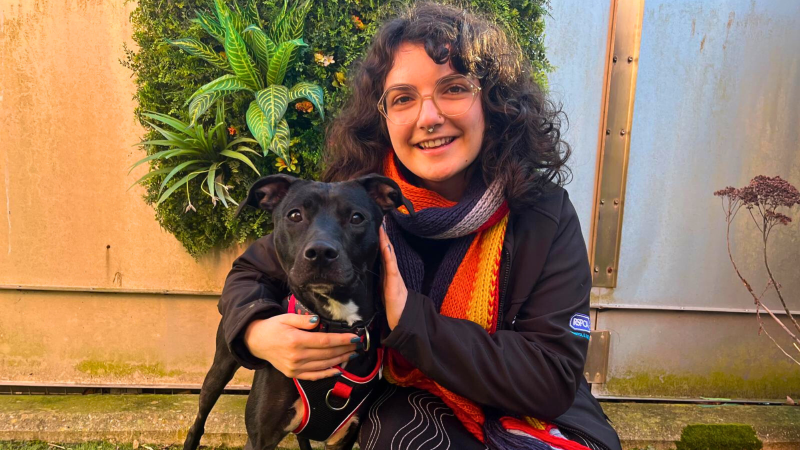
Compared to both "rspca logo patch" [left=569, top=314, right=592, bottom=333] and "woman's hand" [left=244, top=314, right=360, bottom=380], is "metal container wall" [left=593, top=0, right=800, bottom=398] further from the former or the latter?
"woman's hand" [left=244, top=314, right=360, bottom=380]

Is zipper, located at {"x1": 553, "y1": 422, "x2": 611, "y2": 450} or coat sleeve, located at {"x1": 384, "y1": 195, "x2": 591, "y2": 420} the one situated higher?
coat sleeve, located at {"x1": 384, "y1": 195, "x2": 591, "y2": 420}

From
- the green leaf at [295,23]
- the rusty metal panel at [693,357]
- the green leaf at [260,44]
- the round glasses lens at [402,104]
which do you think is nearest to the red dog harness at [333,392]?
the round glasses lens at [402,104]

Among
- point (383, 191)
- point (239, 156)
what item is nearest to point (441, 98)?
point (383, 191)

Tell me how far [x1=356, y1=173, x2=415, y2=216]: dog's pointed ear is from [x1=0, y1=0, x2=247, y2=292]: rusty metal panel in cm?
152

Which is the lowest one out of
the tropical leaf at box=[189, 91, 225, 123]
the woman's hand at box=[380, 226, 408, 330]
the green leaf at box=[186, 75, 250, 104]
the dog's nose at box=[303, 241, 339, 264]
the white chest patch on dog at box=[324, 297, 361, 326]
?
the white chest patch on dog at box=[324, 297, 361, 326]

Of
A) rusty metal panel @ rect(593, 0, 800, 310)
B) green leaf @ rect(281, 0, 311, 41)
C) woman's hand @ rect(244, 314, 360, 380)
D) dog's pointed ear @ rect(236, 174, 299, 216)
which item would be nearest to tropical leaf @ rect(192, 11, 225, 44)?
green leaf @ rect(281, 0, 311, 41)

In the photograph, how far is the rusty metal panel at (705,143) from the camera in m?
3.35

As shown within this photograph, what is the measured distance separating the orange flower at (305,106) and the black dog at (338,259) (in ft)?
2.73

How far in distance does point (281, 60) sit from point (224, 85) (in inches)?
13.0

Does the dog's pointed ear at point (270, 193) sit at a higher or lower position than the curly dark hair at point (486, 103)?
lower

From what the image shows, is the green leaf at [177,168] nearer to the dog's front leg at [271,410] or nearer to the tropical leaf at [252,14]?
the tropical leaf at [252,14]

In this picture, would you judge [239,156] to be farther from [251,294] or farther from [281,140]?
[251,294]

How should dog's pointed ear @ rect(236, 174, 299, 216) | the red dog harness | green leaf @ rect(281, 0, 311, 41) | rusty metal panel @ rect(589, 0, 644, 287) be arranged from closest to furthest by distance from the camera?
the red dog harness < dog's pointed ear @ rect(236, 174, 299, 216) < green leaf @ rect(281, 0, 311, 41) < rusty metal panel @ rect(589, 0, 644, 287)

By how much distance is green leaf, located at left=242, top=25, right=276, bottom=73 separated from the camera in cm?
260
